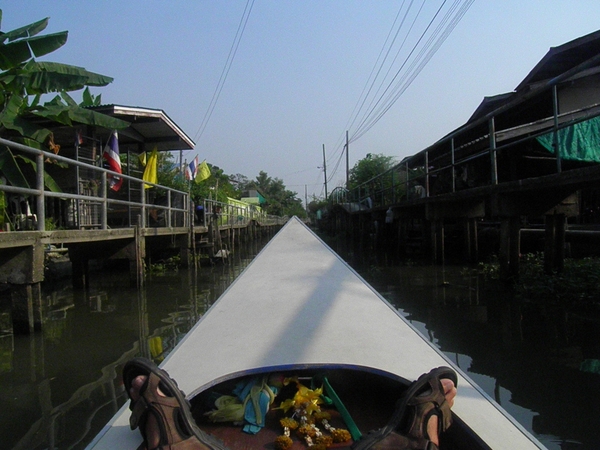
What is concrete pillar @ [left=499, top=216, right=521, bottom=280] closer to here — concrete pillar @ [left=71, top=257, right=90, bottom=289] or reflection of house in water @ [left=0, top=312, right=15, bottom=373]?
reflection of house in water @ [left=0, top=312, right=15, bottom=373]

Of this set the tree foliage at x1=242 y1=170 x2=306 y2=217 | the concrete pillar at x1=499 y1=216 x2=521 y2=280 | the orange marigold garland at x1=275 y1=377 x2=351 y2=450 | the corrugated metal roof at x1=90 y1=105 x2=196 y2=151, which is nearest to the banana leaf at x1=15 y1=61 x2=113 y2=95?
the corrugated metal roof at x1=90 y1=105 x2=196 y2=151

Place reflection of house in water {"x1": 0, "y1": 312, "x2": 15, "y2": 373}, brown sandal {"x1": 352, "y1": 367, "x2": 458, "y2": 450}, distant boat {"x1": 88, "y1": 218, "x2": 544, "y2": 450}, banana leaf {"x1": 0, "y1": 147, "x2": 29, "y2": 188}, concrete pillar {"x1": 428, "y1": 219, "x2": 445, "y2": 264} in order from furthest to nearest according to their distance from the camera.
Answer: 1. concrete pillar {"x1": 428, "y1": 219, "x2": 445, "y2": 264}
2. banana leaf {"x1": 0, "y1": 147, "x2": 29, "y2": 188}
3. reflection of house in water {"x1": 0, "y1": 312, "x2": 15, "y2": 373}
4. distant boat {"x1": 88, "y1": 218, "x2": 544, "y2": 450}
5. brown sandal {"x1": 352, "y1": 367, "x2": 458, "y2": 450}

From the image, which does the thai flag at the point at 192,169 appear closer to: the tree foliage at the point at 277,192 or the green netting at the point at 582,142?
the green netting at the point at 582,142

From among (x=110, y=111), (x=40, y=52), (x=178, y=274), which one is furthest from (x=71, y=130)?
(x=178, y=274)

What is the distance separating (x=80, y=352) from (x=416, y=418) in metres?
4.05

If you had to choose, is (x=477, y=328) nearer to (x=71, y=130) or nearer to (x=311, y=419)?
(x=311, y=419)

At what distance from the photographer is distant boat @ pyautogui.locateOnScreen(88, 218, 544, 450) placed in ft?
4.84

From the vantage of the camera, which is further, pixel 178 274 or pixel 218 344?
pixel 178 274

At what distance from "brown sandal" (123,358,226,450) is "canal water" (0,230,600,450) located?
1576 mm

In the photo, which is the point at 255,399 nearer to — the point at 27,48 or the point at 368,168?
the point at 27,48

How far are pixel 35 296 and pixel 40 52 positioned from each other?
4.93 metres

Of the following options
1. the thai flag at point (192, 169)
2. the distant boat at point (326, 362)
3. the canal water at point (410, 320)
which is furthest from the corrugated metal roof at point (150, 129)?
the distant boat at point (326, 362)

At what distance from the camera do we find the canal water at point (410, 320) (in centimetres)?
281

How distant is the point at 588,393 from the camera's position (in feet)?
9.93
